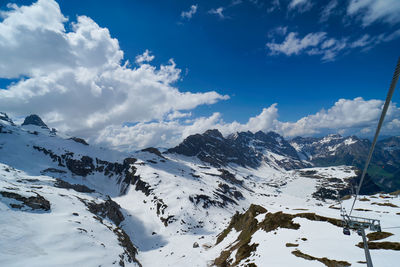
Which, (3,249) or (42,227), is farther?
(42,227)

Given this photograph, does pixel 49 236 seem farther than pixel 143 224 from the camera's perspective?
No

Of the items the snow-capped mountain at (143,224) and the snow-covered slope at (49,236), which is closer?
the snow-covered slope at (49,236)

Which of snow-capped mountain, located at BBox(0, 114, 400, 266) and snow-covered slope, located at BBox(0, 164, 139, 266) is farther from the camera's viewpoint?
snow-capped mountain, located at BBox(0, 114, 400, 266)

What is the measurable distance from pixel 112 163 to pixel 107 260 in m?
165

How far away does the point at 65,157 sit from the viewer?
172m

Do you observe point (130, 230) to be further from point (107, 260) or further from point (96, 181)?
→ point (96, 181)

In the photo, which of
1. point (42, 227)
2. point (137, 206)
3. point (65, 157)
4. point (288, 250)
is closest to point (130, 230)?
point (137, 206)

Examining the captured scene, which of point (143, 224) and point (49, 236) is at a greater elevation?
point (49, 236)

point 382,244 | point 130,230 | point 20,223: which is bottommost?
point 130,230

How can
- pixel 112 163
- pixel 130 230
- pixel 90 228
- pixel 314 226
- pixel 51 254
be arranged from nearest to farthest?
pixel 51 254 → pixel 314 226 → pixel 90 228 → pixel 130 230 → pixel 112 163

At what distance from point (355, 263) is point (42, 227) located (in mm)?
59585

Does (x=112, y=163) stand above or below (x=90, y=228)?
above

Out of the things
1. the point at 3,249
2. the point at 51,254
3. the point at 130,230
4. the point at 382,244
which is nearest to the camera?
the point at 382,244

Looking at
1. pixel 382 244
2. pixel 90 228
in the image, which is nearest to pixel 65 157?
pixel 90 228
